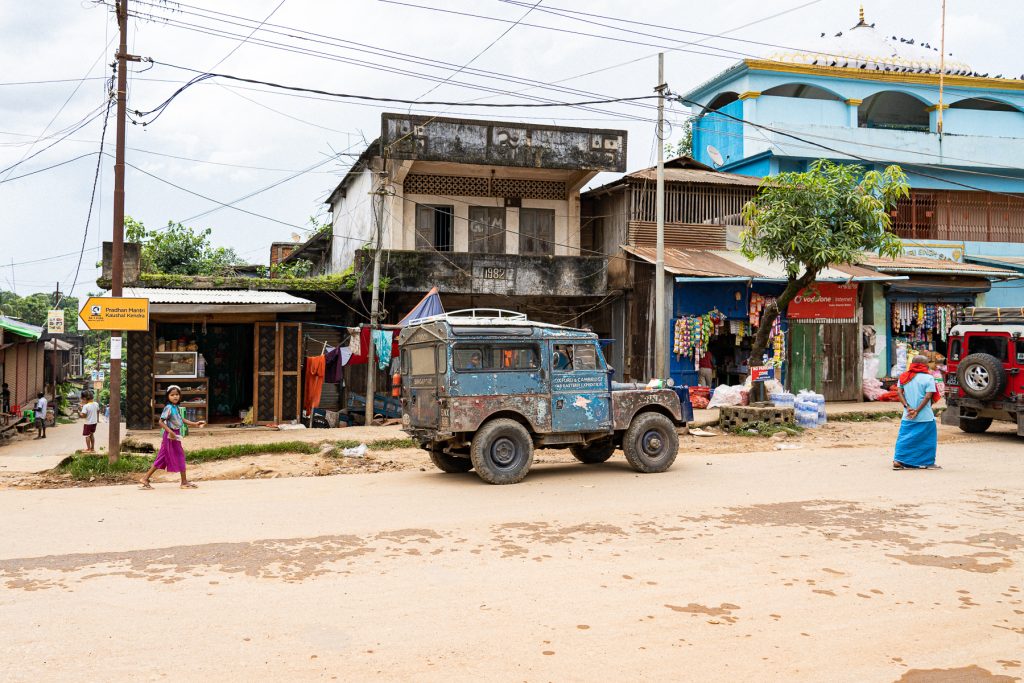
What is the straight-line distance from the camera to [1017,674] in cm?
462

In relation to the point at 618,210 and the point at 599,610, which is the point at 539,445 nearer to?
the point at 599,610

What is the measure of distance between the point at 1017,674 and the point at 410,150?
1690 centimetres

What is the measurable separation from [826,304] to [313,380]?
13045 mm

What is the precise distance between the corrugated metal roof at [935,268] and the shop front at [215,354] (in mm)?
15035

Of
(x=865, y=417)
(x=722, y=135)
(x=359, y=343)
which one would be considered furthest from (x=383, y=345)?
(x=722, y=135)

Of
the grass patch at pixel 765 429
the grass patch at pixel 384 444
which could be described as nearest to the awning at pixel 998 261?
the grass patch at pixel 765 429

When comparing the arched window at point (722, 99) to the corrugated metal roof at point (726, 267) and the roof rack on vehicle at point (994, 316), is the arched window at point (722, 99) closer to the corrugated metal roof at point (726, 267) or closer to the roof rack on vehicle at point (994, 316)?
the corrugated metal roof at point (726, 267)

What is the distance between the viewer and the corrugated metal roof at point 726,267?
64.2 ft

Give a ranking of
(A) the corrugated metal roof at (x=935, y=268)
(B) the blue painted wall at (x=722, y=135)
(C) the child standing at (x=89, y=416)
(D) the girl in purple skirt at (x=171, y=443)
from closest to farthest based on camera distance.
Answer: (D) the girl in purple skirt at (x=171, y=443)
(C) the child standing at (x=89, y=416)
(A) the corrugated metal roof at (x=935, y=268)
(B) the blue painted wall at (x=722, y=135)

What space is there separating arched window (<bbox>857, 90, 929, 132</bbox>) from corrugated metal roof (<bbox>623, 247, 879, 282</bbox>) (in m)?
9.49

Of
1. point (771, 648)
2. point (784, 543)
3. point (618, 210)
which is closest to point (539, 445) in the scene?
point (784, 543)

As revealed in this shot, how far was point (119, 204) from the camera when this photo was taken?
Result: 42.2 feet

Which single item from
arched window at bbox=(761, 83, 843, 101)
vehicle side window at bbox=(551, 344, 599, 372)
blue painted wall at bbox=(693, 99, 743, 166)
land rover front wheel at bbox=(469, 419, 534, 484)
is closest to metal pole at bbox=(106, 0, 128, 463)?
land rover front wheel at bbox=(469, 419, 534, 484)

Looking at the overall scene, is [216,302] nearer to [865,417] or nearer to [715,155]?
[865,417]
